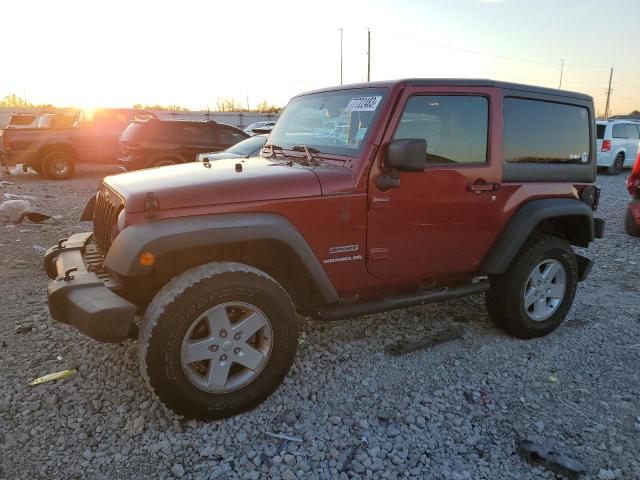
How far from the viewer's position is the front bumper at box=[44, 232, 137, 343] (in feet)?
7.81

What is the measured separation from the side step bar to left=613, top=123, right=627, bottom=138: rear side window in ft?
48.9

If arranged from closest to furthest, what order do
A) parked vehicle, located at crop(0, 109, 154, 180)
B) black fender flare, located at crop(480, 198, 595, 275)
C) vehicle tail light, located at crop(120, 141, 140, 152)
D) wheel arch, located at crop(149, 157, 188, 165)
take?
1. black fender flare, located at crop(480, 198, 595, 275)
2. vehicle tail light, located at crop(120, 141, 140, 152)
3. wheel arch, located at crop(149, 157, 188, 165)
4. parked vehicle, located at crop(0, 109, 154, 180)

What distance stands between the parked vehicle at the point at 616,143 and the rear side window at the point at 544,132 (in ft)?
44.4

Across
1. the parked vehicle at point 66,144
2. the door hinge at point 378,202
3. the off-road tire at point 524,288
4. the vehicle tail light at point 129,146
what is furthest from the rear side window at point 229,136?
the door hinge at point 378,202

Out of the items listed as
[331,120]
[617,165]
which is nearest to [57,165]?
[331,120]

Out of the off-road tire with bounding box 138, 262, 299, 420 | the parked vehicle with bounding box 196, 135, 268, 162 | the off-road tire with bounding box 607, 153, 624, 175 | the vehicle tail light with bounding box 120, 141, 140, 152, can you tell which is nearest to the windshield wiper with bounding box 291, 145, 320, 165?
the off-road tire with bounding box 138, 262, 299, 420

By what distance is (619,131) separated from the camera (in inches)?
612

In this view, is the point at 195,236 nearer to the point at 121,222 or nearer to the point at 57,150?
the point at 121,222

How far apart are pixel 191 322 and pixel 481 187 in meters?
2.24

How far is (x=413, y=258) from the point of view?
330 centimetres

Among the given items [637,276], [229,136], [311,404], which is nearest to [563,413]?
[311,404]

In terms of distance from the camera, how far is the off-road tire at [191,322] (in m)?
2.50

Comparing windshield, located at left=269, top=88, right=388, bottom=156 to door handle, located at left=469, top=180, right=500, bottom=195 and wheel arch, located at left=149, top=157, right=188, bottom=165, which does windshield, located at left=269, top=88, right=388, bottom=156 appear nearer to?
door handle, located at left=469, top=180, right=500, bottom=195

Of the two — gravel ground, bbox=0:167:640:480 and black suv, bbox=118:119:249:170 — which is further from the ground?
black suv, bbox=118:119:249:170
